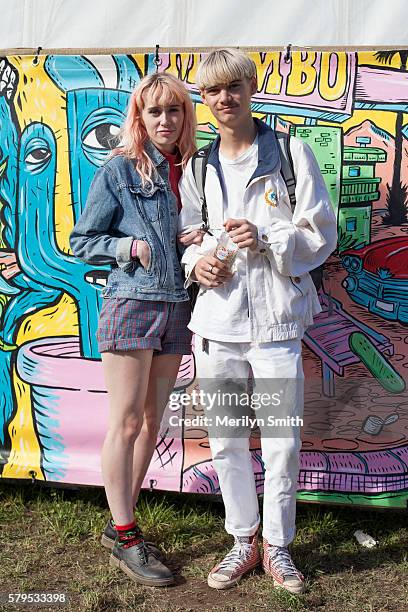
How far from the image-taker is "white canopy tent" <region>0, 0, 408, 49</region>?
3.97m

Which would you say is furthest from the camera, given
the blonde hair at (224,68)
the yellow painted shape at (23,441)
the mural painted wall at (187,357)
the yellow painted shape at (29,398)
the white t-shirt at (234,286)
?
the yellow painted shape at (23,441)

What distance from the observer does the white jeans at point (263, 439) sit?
319cm

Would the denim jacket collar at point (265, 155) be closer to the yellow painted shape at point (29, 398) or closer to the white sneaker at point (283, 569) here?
the yellow painted shape at point (29, 398)

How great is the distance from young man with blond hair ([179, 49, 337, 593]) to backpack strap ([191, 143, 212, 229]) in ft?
0.06

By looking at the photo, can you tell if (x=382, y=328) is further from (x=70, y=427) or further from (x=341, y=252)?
(x=70, y=427)

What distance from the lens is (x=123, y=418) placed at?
10.9 ft

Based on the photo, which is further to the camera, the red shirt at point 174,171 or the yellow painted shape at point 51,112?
the yellow painted shape at point 51,112

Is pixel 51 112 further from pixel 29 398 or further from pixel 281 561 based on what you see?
pixel 281 561

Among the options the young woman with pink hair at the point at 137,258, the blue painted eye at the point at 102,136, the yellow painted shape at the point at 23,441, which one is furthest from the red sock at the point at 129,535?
the blue painted eye at the point at 102,136

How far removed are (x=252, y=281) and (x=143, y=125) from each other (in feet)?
2.65

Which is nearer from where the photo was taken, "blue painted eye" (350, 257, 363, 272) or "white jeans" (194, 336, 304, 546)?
"white jeans" (194, 336, 304, 546)

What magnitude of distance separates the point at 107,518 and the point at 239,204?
1.82m

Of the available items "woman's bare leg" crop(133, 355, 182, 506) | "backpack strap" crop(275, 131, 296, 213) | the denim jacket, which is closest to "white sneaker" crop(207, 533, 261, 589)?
"woman's bare leg" crop(133, 355, 182, 506)

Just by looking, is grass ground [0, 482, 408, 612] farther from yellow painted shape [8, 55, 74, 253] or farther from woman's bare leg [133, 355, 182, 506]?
yellow painted shape [8, 55, 74, 253]
